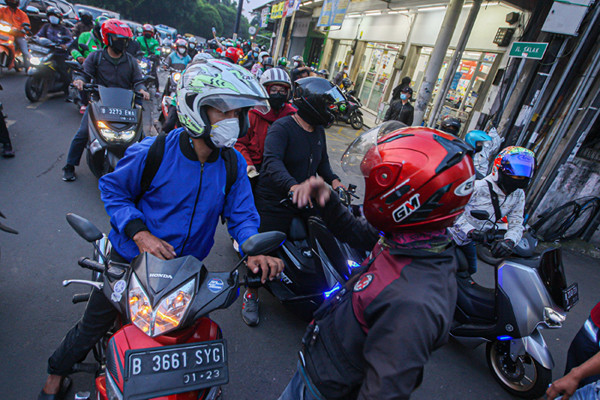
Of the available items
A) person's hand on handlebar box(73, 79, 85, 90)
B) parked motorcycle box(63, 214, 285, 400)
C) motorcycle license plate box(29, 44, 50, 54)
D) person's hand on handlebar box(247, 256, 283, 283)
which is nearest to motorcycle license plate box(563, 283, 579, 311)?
person's hand on handlebar box(247, 256, 283, 283)

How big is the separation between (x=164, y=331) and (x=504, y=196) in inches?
133

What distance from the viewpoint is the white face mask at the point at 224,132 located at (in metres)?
1.66

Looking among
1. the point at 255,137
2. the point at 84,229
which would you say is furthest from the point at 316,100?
the point at 84,229

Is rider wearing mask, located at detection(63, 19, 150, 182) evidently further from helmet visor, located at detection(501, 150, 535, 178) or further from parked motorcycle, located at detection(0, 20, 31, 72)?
parked motorcycle, located at detection(0, 20, 31, 72)

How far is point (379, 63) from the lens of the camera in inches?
606

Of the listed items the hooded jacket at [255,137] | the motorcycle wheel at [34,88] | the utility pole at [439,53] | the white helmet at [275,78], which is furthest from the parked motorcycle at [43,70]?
the utility pole at [439,53]

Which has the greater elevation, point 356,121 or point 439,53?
point 439,53

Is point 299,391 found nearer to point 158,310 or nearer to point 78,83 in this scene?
point 158,310

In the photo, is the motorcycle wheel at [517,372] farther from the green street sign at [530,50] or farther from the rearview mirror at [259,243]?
the green street sign at [530,50]

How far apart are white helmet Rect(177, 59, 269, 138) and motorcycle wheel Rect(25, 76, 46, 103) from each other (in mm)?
7850

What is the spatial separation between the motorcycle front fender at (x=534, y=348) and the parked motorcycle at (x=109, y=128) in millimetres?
4543

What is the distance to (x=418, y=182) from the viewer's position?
114 centimetres

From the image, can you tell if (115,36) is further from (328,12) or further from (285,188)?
(328,12)

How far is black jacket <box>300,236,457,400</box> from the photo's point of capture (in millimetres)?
981
